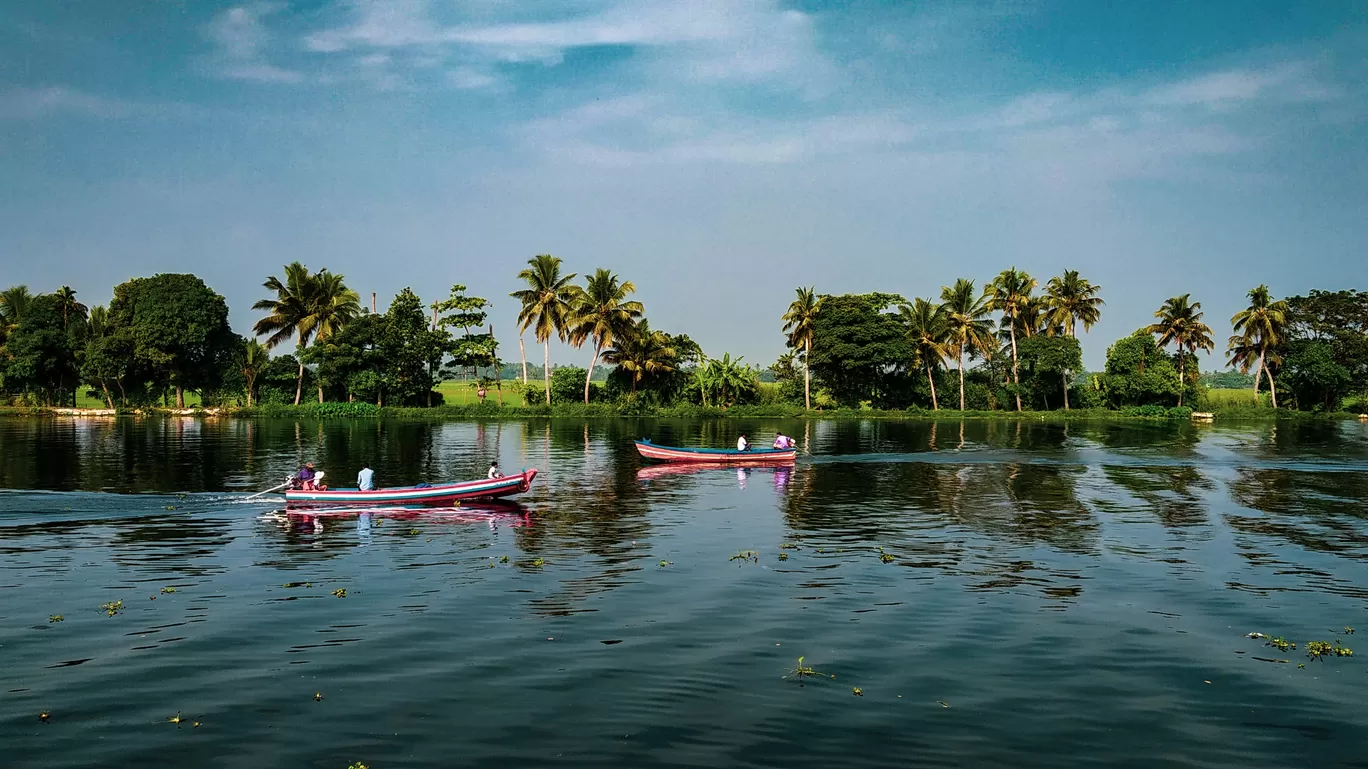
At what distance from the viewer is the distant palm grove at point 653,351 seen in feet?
375

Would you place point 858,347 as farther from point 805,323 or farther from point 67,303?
point 67,303

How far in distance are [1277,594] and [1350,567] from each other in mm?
5664

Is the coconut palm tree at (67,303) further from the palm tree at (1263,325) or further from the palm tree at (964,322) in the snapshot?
the palm tree at (1263,325)

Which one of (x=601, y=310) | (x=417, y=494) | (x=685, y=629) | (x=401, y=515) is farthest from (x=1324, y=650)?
(x=601, y=310)

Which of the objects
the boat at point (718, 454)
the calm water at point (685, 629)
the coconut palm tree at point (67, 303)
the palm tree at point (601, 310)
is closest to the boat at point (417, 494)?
the calm water at point (685, 629)

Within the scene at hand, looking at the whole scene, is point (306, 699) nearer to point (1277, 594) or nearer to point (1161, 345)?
point (1277, 594)

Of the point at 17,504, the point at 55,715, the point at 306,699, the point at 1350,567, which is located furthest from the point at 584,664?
the point at 17,504

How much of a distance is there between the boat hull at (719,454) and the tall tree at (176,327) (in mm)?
79524

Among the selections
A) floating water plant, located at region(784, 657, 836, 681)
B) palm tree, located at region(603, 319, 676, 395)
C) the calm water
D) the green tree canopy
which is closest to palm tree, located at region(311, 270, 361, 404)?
palm tree, located at region(603, 319, 676, 395)

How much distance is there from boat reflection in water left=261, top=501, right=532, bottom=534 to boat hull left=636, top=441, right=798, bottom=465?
20.3 m

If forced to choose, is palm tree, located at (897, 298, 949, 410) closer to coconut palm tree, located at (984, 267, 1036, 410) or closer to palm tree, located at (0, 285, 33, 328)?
coconut palm tree, located at (984, 267, 1036, 410)

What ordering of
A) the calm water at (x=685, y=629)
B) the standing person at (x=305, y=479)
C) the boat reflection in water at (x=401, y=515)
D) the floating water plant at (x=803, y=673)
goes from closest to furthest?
the calm water at (x=685, y=629) → the floating water plant at (x=803, y=673) → the boat reflection in water at (x=401, y=515) → the standing person at (x=305, y=479)

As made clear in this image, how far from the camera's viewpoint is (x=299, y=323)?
117312 mm

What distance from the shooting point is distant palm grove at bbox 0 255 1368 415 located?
375 ft
